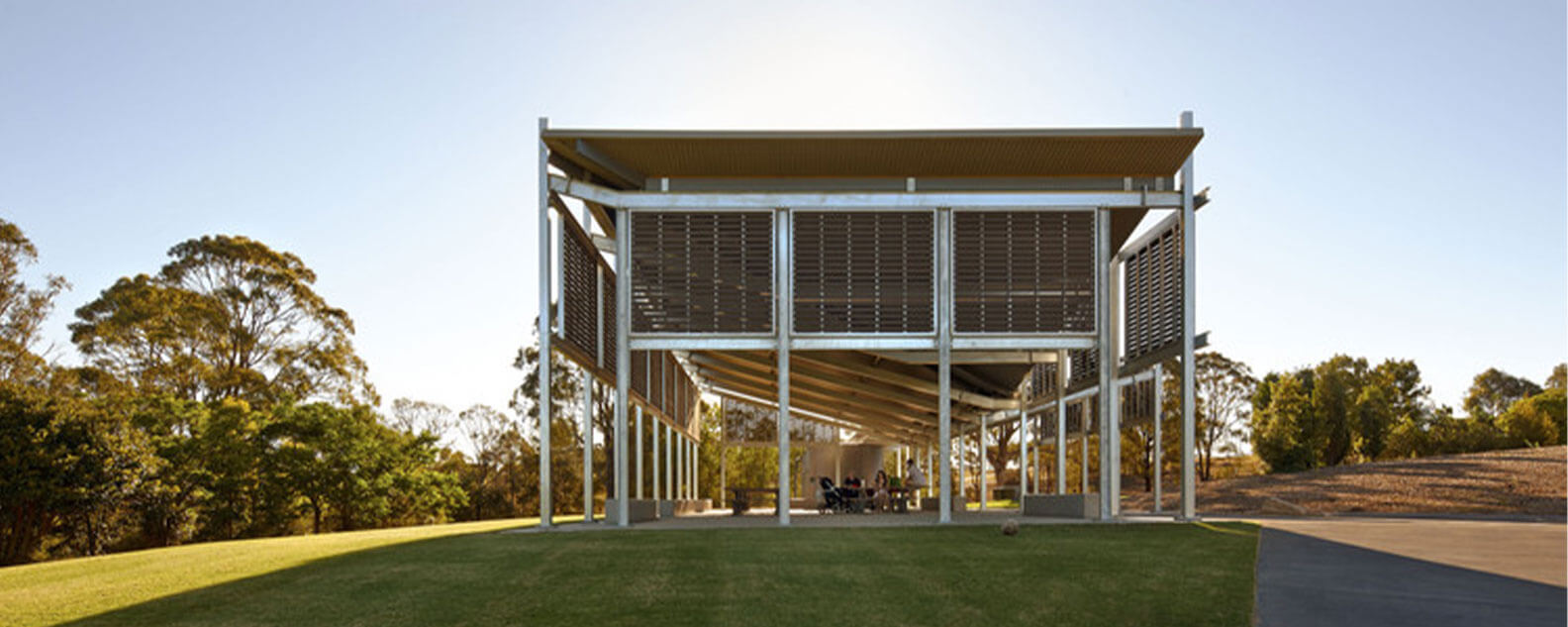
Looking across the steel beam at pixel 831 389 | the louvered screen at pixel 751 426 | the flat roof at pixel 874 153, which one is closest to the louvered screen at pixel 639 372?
the steel beam at pixel 831 389

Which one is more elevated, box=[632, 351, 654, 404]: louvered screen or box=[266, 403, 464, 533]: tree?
box=[632, 351, 654, 404]: louvered screen

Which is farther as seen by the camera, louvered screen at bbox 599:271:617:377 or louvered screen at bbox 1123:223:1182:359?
louvered screen at bbox 599:271:617:377

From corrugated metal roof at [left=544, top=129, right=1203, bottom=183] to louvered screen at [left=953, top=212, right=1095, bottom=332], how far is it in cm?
90

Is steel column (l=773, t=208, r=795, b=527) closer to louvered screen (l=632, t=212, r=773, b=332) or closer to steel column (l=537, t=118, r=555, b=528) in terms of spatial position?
louvered screen (l=632, t=212, r=773, b=332)

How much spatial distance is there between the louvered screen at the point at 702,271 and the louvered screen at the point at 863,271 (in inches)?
21.5

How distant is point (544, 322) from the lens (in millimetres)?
16234

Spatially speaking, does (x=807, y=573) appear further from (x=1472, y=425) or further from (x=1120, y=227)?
(x=1472, y=425)

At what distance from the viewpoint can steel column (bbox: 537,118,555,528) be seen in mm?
16109

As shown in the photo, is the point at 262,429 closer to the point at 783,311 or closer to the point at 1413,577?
the point at 783,311

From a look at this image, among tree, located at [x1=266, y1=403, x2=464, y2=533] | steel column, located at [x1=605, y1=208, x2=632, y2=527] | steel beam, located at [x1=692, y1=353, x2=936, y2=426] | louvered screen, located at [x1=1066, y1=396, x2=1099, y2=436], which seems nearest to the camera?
steel column, located at [x1=605, y1=208, x2=632, y2=527]

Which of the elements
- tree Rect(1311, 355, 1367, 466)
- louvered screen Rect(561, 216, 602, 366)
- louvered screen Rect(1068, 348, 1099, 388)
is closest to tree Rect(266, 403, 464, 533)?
louvered screen Rect(561, 216, 602, 366)

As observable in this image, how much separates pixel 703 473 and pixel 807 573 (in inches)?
1661

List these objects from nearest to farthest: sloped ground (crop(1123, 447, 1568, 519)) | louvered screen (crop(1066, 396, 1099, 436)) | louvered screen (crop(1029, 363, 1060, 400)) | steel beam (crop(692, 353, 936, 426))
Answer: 1. sloped ground (crop(1123, 447, 1568, 519))
2. steel beam (crop(692, 353, 936, 426))
3. louvered screen (crop(1029, 363, 1060, 400))
4. louvered screen (crop(1066, 396, 1099, 436))

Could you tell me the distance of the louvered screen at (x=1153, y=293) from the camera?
18453mm
